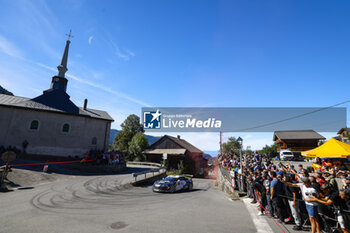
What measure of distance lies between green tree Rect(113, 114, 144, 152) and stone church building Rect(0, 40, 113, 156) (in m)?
20.1

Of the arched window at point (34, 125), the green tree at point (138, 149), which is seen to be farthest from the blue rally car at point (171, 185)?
the green tree at point (138, 149)

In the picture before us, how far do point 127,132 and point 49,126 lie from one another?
2648 centimetres

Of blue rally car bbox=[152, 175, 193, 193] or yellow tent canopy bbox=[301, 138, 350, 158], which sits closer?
yellow tent canopy bbox=[301, 138, 350, 158]

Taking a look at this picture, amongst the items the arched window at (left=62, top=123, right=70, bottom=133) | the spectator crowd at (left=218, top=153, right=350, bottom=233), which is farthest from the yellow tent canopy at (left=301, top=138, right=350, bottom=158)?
the arched window at (left=62, top=123, right=70, bottom=133)

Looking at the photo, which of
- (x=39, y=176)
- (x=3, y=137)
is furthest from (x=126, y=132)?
(x=39, y=176)

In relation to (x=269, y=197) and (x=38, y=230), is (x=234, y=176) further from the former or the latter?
(x=38, y=230)

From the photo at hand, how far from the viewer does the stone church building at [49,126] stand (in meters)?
21.5

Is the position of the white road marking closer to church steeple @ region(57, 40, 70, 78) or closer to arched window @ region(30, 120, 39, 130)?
arched window @ region(30, 120, 39, 130)

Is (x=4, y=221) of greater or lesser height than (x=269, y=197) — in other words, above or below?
below

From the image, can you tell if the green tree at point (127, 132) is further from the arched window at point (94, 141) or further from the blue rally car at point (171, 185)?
the blue rally car at point (171, 185)

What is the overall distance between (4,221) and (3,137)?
864 inches

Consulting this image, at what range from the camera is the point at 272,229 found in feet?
18.3

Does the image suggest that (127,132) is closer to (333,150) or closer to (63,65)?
(63,65)

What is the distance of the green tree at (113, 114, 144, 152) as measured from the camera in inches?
1890
